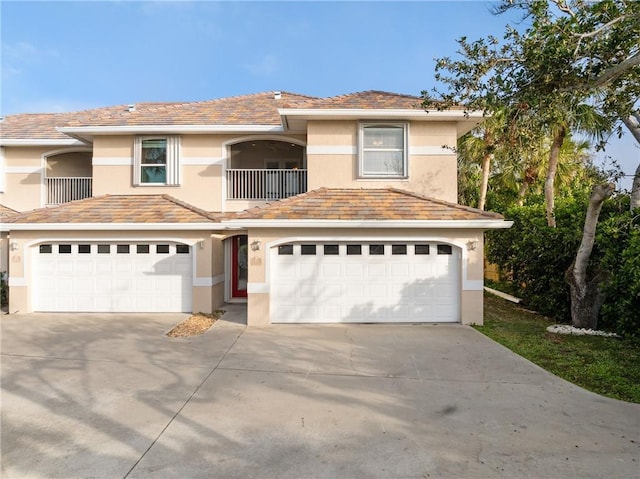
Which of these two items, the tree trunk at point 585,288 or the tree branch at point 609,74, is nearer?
the tree branch at point 609,74

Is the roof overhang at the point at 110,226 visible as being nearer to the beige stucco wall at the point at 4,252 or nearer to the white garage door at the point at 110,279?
the white garage door at the point at 110,279

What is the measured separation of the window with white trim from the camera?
43.2ft

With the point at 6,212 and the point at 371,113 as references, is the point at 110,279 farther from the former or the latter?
the point at 371,113

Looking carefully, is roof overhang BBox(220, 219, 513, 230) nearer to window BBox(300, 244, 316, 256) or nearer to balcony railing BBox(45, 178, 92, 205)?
window BBox(300, 244, 316, 256)

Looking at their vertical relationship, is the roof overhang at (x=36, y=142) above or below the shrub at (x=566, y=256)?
above

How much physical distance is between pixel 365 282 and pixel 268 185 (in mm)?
5693

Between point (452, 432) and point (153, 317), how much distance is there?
890cm

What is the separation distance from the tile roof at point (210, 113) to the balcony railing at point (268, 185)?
1.84 meters

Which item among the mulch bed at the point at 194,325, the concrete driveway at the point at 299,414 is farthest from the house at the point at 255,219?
the concrete driveway at the point at 299,414

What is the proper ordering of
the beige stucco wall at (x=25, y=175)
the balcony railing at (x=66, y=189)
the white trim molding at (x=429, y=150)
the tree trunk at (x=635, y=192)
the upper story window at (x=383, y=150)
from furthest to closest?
the balcony railing at (x=66, y=189) → the beige stucco wall at (x=25, y=175) → the white trim molding at (x=429, y=150) → the upper story window at (x=383, y=150) → the tree trunk at (x=635, y=192)

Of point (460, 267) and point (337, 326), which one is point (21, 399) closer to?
point (337, 326)

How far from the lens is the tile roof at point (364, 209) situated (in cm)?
991

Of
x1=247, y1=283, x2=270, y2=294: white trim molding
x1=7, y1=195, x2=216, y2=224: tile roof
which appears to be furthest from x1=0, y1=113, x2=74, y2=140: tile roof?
x1=247, y1=283, x2=270, y2=294: white trim molding

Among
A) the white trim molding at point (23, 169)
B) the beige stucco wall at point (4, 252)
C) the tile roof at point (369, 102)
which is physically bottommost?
the beige stucco wall at point (4, 252)
